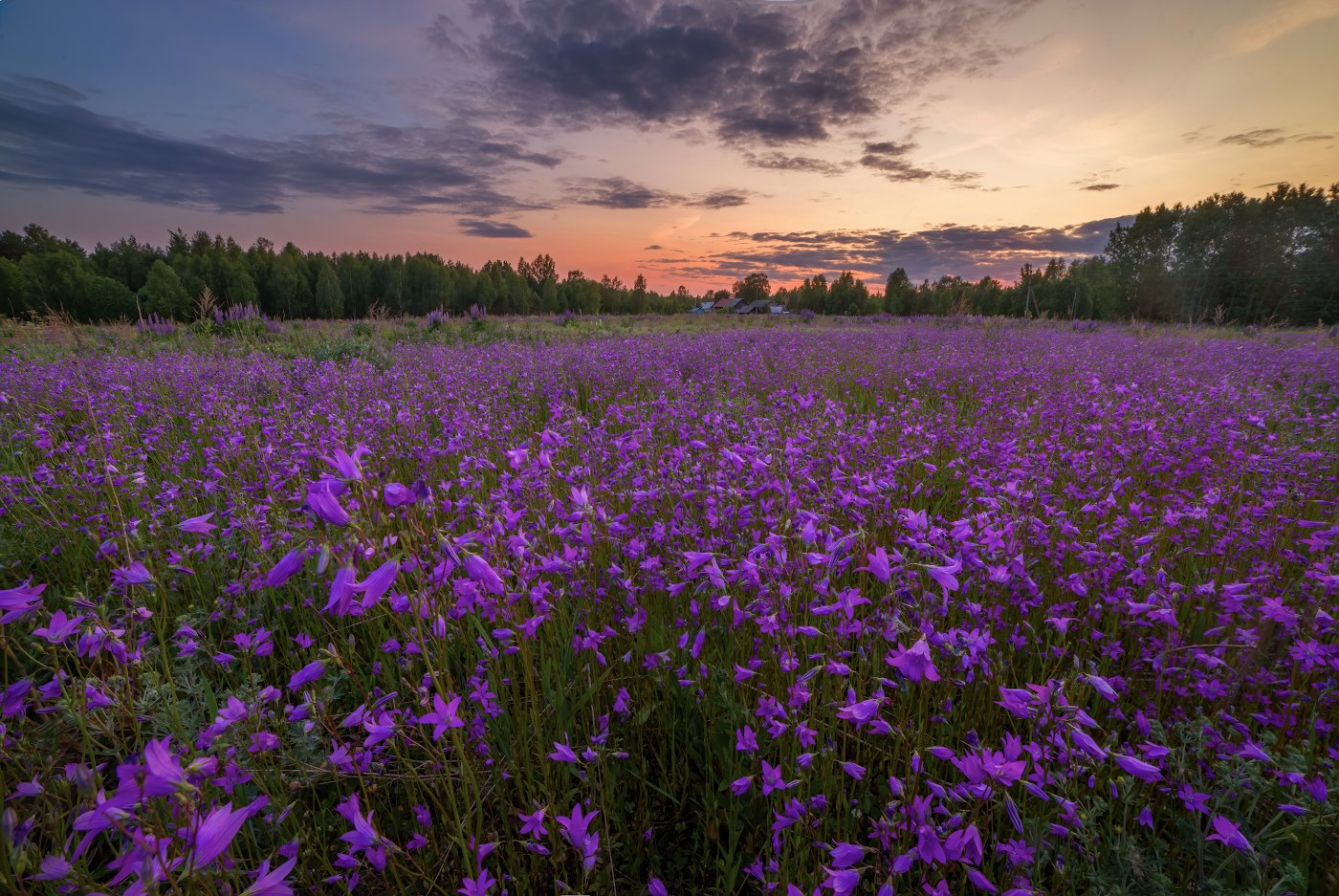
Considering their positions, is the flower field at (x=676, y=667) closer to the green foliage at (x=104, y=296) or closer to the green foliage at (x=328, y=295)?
the green foliage at (x=328, y=295)

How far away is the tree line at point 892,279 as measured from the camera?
48000 mm

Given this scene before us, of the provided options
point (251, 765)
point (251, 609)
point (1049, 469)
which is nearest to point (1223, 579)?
point (1049, 469)

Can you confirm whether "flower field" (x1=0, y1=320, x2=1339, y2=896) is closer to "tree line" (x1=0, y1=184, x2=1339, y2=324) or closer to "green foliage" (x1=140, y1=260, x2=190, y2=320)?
"tree line" (x1=0, y1=184, x2=1339, y2=324)

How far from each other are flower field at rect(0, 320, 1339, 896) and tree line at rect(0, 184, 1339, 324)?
1709 inches

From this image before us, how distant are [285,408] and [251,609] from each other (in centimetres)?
312

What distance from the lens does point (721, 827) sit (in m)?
2.15

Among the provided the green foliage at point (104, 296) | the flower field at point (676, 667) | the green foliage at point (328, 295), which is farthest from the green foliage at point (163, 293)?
the flower field at point (676, 667)

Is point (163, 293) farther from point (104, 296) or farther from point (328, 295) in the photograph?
point (328, 295)

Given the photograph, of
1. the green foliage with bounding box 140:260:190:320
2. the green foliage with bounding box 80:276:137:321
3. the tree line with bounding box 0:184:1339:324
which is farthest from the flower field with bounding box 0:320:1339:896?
the green foliage with bounding box 80:276:137:321

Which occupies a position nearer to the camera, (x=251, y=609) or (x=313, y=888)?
(x=313, y=888)

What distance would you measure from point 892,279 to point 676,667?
215 feet

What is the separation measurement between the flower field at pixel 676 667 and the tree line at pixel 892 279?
4342 centimetres

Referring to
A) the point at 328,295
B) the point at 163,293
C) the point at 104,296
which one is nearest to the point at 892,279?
the point at 328,295

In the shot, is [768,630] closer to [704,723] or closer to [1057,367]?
[704,723]
